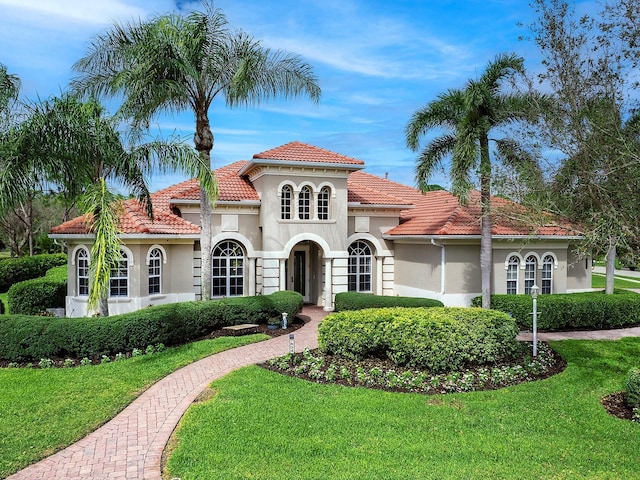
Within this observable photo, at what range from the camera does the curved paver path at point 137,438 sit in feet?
22.6

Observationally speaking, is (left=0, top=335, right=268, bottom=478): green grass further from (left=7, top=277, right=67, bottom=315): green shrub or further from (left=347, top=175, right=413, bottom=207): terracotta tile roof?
(left=347, top=175, right=413, bottom=207): terracotta tile roof

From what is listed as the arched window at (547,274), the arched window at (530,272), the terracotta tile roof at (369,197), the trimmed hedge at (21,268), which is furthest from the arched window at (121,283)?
the arched window at (547,274)

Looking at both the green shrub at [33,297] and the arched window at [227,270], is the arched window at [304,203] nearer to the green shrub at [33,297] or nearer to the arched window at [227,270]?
the arched window at [227,270]

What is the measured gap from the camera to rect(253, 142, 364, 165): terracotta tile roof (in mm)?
19327

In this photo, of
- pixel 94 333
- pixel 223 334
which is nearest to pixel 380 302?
pixel 223 334

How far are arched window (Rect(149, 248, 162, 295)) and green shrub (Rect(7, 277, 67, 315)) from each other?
5.28 metres

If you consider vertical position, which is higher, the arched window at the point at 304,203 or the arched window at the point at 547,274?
the arched window at the point at 304,203

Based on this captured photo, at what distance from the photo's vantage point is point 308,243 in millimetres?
22594

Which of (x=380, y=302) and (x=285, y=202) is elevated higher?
(x=285, y=202)

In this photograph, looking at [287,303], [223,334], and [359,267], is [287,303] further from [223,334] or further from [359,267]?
[359,267]

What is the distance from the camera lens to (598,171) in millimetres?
9359

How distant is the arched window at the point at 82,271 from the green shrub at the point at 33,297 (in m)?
3.28

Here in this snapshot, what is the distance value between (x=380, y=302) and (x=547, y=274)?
853 cm

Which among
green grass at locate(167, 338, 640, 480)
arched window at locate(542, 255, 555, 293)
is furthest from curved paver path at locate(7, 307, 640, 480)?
arched window at locate(542, 255, 555, 293)
